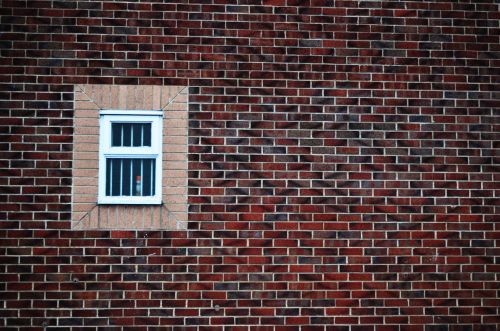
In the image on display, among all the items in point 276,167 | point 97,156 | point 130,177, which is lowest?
point 130,177

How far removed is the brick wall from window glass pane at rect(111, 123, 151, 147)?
0.48 metres

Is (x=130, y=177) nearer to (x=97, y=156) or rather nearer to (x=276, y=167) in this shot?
(x=97, y=156)

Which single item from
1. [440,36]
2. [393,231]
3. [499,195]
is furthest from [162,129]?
[499,195]

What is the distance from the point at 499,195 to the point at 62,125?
499 centimetres

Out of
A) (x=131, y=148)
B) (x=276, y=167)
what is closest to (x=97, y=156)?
(x=131, y=148)

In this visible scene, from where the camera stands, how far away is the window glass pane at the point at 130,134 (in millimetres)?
6418

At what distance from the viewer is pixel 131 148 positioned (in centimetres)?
638

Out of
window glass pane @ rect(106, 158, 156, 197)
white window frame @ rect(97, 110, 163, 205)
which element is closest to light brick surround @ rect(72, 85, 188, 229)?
white window frame @ rect(97, 110, 163, 205)

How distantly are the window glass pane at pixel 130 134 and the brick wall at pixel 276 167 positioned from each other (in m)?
0.48

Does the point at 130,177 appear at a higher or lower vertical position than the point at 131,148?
lower

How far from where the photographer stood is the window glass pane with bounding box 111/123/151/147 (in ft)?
21.1

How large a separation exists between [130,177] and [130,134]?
48cm

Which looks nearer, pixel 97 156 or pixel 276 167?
pixel 97 156

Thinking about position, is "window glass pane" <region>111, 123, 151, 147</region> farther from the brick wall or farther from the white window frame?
the brick wall
